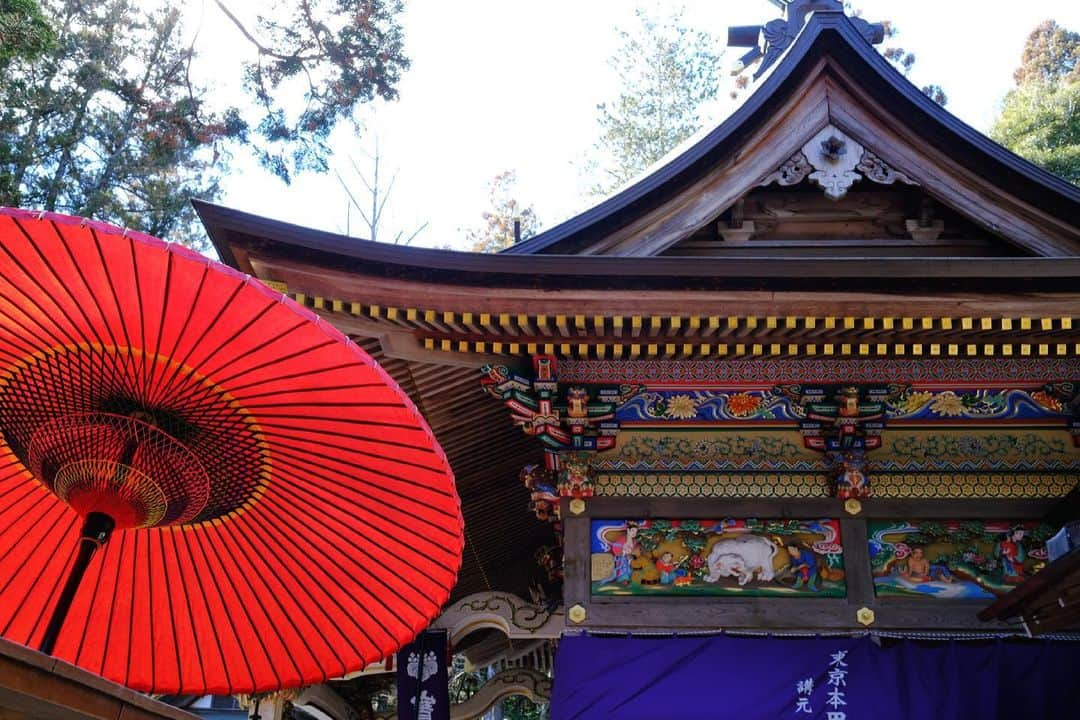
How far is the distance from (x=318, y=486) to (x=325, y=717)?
6168 mm

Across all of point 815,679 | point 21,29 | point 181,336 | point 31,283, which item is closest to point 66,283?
point 31,283

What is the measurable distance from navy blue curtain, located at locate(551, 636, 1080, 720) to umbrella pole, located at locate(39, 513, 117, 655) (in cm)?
377

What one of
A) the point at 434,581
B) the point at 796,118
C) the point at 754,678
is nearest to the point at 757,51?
the point at 796,118

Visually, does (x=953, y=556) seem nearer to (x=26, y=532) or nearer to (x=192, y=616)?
(x=192, y=616)

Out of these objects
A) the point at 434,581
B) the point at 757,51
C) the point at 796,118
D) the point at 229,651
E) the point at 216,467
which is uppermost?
the point at 757,51

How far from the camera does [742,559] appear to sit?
6.28 metres

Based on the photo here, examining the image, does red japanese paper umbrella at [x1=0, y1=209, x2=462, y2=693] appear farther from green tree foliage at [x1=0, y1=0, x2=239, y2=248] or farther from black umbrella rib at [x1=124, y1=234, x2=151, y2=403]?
green tree foliage at [x1=0, y1=0, x2=239, y2=248]

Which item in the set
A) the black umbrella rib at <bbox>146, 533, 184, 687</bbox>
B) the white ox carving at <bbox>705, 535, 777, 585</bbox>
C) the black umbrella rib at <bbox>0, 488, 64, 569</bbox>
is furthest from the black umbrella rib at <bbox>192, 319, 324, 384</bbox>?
the white ox carving at <bbox>705, 535, 777, 585</bbox>

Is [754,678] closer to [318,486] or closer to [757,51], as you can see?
[318,486]

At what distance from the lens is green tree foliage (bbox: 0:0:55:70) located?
1161cm

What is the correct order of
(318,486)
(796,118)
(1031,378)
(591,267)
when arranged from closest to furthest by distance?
(318,486)
(591,267)
(1031,378)
(796,118)

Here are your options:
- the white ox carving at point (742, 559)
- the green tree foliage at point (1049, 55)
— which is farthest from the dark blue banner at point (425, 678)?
the green tree foliage at point (1049, 55)

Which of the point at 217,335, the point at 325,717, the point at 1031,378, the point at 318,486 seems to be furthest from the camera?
the point at 325,717

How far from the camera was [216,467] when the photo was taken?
2949mm
